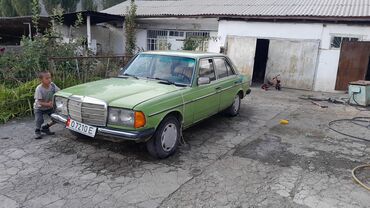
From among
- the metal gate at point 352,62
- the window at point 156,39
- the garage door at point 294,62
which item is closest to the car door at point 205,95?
the garage door at point 294,62

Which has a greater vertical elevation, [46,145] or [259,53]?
[259,53]

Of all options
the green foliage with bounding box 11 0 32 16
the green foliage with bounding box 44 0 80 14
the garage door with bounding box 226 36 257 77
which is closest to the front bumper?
the garage door with bounding box 226 36 257 77

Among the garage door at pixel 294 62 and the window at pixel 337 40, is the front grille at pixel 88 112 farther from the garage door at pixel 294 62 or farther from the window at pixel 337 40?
the window at pixel 337 40

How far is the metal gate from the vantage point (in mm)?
10914

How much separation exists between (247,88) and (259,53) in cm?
848

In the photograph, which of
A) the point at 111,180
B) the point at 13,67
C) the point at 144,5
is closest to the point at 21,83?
the point at 13,67

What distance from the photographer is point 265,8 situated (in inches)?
525

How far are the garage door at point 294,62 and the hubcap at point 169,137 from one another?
9181 mm

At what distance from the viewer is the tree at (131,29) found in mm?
16087

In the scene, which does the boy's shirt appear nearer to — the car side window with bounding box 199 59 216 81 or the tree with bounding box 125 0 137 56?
the car side window with bounding box 199 59 216 81

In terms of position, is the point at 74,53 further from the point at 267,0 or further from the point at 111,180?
the point at 267,0

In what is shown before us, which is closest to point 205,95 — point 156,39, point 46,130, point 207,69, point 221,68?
point 207,69

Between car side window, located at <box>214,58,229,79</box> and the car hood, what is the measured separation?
1.50 meters

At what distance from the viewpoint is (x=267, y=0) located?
47.5ft
